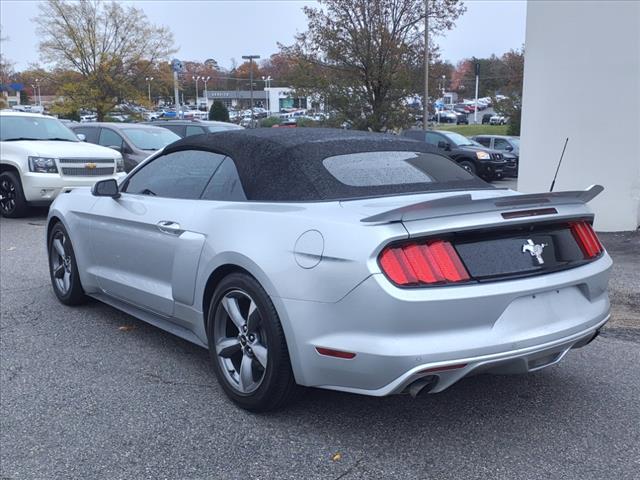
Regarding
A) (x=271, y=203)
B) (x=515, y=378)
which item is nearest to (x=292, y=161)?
(x=271, y=203)

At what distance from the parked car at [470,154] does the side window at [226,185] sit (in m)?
14.4

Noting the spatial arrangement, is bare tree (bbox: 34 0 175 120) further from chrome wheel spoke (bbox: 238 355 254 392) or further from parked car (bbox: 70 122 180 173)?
chrome wheel spoke (bbox: 238 355 254 392)

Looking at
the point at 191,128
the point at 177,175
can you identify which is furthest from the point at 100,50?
the point at 177,175

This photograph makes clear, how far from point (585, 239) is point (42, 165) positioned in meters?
9.31

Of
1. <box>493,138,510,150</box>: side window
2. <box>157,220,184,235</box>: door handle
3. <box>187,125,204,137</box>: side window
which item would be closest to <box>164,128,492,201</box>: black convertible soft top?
<box>157,220,184,235</box>: door handle

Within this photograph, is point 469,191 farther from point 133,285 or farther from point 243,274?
point 133,285

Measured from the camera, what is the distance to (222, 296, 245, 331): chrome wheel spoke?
3712 millimetres

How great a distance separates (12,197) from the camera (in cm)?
1122

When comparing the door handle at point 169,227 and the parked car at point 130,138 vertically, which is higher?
the door handle at point 169,227

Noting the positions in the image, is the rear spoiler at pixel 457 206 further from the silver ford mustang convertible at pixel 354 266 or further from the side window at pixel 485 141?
the side window at pixel 485 141

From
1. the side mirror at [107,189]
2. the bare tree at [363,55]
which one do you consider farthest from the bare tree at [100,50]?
the side mirror at [107,189]

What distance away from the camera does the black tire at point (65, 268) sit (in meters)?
5.68

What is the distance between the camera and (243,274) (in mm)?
3646

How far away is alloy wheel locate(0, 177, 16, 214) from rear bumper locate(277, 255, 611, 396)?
9.23m
